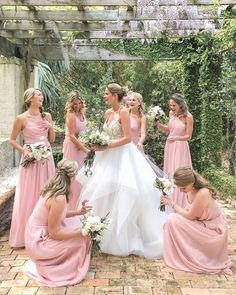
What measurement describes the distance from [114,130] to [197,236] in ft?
4.49

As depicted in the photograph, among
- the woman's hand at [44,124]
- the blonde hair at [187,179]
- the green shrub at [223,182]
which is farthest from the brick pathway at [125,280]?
the green shrub at [223,182]

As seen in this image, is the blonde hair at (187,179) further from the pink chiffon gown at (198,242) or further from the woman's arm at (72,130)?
the woman's arm at (72,130)

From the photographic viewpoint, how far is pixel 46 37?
Result: 7.14 m

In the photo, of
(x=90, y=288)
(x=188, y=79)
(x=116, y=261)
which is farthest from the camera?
(x=188, y=79)

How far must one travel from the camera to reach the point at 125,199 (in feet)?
13.5

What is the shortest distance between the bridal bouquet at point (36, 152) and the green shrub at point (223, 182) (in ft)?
10.7

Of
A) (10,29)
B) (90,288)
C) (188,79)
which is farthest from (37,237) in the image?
(188,79)

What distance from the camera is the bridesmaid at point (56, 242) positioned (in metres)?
3.40

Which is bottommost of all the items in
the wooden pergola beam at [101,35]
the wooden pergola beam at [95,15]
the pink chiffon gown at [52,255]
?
the pink chiffon gown at [52,255]

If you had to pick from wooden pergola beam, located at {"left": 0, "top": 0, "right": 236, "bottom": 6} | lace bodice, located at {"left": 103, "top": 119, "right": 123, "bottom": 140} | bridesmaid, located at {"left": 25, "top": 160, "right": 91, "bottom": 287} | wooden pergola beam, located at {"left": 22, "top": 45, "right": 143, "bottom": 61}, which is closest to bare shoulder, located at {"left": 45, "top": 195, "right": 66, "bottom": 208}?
bridesmaid, located at {"left": 25, "top": 160, "right": 91, "bottom": 287}

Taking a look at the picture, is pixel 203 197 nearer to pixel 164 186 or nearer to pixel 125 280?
pixel 164 186

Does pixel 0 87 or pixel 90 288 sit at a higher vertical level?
pixel 0 87

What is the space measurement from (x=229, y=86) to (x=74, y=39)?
300 centimetres

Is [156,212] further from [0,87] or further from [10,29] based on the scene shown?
[0,87]
